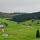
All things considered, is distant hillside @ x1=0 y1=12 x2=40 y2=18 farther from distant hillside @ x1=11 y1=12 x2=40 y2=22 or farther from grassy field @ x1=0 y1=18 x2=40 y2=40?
grassy field @ x1=0 y1=18 x2=40 y2=40

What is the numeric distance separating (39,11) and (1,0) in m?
0.59

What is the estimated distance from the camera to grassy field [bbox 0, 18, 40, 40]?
1.44 metres

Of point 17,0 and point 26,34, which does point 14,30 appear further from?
point 17,0

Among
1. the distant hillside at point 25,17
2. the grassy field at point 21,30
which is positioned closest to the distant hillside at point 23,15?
the distant hillside at point 25,17

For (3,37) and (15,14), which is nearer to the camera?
(3,37)

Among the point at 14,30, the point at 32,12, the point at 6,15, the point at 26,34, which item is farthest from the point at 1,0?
the point at 26,34

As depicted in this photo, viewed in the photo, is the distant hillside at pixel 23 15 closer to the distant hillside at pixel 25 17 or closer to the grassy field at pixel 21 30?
the distant hillside at pixel 25 17

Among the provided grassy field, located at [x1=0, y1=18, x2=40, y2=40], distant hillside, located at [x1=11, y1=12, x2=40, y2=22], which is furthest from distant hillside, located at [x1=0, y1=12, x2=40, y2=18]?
grassy field, located at [x1=0, y1=18, x2=40, y2=40]

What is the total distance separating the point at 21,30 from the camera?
1.55 metres

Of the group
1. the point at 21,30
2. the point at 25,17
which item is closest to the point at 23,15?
the point at 25,17

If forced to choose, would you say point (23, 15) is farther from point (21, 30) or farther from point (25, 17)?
point (21, 30)

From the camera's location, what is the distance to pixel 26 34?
149 centimetres

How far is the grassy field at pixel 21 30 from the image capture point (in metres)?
1.44

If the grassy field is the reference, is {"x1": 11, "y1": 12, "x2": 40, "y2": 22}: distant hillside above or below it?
above
